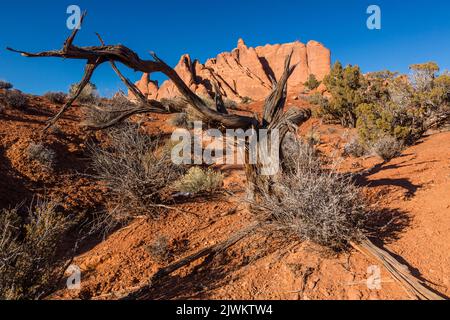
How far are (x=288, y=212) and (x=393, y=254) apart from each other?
1.21 metres

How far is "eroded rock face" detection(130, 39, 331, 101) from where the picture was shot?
58.2 metres

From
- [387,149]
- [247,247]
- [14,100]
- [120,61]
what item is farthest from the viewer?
[14,100]

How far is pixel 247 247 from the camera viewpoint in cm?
393

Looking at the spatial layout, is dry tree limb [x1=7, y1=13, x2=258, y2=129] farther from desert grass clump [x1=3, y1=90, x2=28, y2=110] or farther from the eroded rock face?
the eroded rock face

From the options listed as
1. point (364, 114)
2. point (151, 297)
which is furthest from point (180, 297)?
point (364, 114)

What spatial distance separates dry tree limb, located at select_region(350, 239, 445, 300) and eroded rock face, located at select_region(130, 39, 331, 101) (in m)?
52.8

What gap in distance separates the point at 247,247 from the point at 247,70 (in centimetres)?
6156

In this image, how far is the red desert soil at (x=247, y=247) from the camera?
2994 mm

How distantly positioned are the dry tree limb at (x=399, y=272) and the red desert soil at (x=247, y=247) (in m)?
0.08

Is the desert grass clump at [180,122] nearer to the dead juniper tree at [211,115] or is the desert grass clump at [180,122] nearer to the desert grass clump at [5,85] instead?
the desert grass clump at [5,85]

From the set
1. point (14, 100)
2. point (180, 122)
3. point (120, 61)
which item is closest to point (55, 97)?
point (14, 100)
